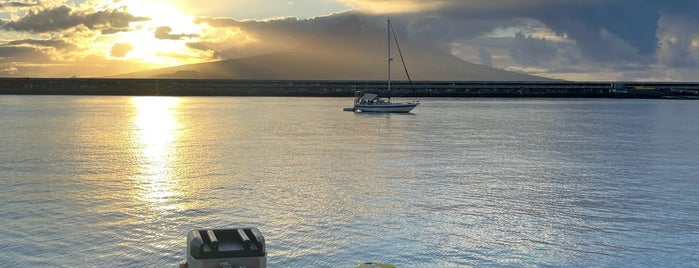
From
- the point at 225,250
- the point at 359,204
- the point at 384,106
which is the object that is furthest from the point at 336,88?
the point at 225,250

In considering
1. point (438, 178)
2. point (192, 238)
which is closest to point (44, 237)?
point (192, 238)

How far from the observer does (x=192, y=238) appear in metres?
6.73

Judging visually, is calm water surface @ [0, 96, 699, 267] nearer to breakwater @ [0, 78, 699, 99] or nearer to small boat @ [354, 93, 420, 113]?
small boat @ [354, 93, 420, 113]

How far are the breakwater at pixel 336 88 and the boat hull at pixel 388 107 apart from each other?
285ft

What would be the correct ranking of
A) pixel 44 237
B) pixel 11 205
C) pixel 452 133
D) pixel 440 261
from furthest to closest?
pixel 452 133 → pixel 11 205 → pixel 44 237 → pixel 440 261

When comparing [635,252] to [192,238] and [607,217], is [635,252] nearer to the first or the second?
[607,217]

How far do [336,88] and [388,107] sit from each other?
10122 centimetres

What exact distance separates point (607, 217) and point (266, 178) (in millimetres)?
Answer: 9524

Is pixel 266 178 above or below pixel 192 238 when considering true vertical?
below

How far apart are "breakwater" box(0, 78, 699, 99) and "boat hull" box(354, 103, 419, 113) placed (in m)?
87.0

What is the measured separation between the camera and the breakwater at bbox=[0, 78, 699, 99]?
550ft

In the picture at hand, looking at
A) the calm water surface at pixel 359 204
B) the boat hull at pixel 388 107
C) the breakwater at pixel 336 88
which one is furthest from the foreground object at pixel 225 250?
the breakwater at pixel 336 88

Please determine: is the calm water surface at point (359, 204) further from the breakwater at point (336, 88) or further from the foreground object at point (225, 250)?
the breakwater at point (336, 88)

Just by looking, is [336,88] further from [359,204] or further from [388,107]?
[359,204]
